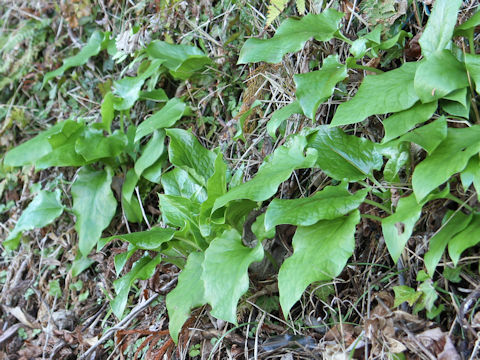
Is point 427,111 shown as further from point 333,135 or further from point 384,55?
point 384,55

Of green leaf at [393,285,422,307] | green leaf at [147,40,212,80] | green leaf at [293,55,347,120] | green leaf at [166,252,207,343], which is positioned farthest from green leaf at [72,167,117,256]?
green leaf at [393,285,422,307]

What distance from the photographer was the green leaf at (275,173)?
1.12 m

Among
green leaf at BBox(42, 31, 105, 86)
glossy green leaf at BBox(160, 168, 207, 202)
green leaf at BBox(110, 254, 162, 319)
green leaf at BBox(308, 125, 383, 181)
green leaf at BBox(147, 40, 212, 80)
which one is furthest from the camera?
green leaf at BBox(42, 31, 105, 86)

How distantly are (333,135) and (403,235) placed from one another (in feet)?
1.16

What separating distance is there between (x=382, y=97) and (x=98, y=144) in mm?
1100

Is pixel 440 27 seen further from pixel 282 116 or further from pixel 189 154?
pixel 189 154

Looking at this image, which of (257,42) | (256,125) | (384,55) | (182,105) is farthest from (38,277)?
(384,55)

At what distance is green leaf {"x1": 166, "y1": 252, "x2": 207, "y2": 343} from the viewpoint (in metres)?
1.25

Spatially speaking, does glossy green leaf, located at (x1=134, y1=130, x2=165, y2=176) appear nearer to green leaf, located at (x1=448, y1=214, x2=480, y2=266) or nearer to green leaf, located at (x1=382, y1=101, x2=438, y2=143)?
green leaf, located at (x1=382, y1=101, x2=438, y2=143)

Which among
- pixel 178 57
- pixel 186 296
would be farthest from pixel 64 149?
pixel 186 296

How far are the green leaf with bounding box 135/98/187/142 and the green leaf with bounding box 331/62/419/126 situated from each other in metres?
0.73

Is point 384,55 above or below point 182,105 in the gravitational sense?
above

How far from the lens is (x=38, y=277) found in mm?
1990

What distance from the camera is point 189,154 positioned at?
154 centimetres
